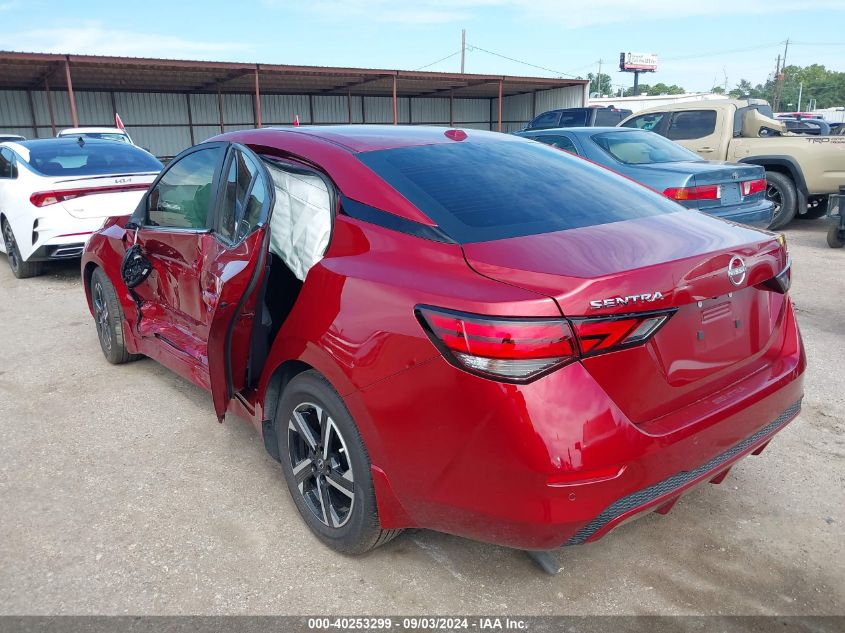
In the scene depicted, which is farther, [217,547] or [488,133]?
[488,133]

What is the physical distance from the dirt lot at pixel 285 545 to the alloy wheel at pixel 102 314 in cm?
87

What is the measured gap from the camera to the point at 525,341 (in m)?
1.90

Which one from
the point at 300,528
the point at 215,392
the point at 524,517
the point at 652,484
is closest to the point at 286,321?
the point at 215,392

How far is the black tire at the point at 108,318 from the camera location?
454 cm

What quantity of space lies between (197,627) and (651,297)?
183cm

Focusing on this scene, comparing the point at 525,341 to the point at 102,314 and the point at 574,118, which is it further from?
the point at 574,118

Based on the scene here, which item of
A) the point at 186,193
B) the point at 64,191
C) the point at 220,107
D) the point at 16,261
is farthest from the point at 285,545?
the point at 220,107

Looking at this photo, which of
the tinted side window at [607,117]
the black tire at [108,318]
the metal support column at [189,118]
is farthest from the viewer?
the metal support column at [189,118]

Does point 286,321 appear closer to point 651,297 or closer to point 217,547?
point 217,547

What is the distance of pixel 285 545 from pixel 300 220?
1.33 meters

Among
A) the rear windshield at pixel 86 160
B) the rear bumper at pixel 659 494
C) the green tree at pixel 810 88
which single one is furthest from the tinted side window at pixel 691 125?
the green tree at pixel 810 88

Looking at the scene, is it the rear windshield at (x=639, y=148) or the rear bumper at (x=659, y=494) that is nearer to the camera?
the rear bumper at (x=659, y=494)

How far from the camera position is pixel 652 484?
208cm

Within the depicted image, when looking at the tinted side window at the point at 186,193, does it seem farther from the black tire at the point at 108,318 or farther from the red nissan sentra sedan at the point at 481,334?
the black tire at the point at 108,318
